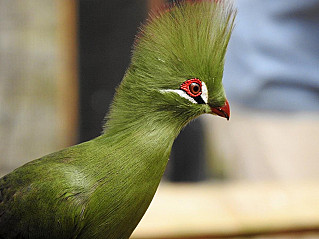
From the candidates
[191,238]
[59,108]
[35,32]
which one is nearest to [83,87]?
[59,108]

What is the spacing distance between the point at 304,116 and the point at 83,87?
109cm

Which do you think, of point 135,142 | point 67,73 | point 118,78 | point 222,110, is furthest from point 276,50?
point 135,142

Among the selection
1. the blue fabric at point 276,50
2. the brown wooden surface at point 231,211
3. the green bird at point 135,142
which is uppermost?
the blue fabric at point 276,50

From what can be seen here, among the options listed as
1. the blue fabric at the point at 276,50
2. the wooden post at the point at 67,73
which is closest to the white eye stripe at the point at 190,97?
the blue fabric at the point at 276,50

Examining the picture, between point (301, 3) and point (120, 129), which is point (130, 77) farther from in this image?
point (301, 3)

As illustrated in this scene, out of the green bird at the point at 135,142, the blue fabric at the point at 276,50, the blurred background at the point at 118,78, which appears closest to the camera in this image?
the green bird at the point at 135,142

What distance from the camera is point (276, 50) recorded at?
2084 millimetres

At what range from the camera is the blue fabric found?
6.57ft

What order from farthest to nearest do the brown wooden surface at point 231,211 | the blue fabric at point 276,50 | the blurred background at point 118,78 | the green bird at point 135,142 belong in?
1. the blue fabric at point 276,50
2. the blurred background at point 118,78
3. the brown wooden surface at point 231,211
4. the green bird at point 135,142

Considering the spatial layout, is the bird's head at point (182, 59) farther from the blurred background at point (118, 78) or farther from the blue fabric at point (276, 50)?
the blue fabric at point (276, 50)

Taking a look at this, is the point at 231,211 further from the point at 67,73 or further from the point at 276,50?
the point at 67,73

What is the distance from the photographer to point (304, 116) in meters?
2.31

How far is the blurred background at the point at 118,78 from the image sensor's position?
6.24 feet

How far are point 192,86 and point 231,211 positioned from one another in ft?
3.30
